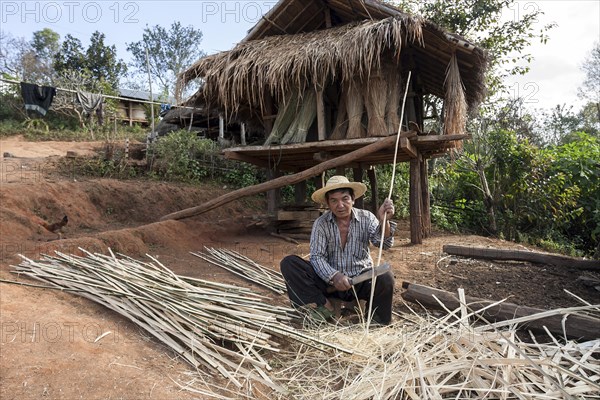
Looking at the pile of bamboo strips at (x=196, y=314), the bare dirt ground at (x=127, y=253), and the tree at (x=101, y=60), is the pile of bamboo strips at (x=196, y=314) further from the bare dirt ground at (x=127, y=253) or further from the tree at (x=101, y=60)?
the tree at (x=101, y=60)

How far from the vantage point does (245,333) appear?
2.21m

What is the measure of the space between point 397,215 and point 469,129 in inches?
94.9

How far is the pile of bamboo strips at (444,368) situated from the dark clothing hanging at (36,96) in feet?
46.8

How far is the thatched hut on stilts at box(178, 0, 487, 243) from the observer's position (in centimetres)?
527

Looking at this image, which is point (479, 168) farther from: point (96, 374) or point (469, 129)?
point (96, 374)

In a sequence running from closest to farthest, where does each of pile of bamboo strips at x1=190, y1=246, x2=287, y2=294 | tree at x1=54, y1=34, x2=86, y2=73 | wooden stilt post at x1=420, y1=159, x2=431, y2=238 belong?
pile of bamboo strips at x1=190, y1=246, x2=287, y2=294, wooden stilt post at x1=420, y1=159, x2=431, y2=238, tree at x1=54, y1=34, x2=86, y2=73

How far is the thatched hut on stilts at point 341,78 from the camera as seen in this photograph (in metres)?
5.27

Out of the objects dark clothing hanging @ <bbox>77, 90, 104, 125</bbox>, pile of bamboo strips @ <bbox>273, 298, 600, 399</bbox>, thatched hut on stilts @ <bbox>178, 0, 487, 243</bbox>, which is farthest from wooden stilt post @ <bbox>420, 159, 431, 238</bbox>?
dark clothing hanging @ <bbox>77, 90, 104, 125</bbox>

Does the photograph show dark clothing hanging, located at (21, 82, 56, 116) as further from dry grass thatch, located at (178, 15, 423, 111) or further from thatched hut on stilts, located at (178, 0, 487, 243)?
dry grass thatch, located at (178, 15, 423, 111)

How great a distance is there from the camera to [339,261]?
9.34 feet

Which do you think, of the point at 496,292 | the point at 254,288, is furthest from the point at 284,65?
the point at 496,292

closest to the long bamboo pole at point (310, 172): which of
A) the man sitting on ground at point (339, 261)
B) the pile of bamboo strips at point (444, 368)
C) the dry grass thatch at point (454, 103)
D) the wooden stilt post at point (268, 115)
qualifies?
the dry grass thatch at point (454, 103)

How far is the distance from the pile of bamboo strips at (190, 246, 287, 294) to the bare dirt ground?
4.6 inches

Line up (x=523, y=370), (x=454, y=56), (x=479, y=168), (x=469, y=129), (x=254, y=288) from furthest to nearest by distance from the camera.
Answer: (x=469, y=129) < (x=479, y=168) < (x=454, y=56) < (x=254, y=288) < (x=523, y=370)
